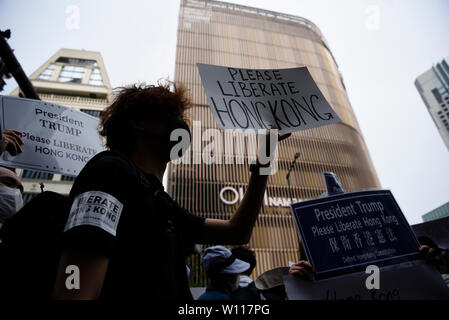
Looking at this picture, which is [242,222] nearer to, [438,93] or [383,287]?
[383,287]

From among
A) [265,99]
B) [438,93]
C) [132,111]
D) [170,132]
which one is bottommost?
[170,132]

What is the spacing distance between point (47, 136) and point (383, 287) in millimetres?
2949

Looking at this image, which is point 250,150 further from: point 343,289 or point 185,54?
point 343,289

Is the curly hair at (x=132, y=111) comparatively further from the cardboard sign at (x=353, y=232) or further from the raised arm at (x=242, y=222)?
the cardboard sign at (x=353, y=232)

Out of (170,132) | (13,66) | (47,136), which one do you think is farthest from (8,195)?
(13,66)

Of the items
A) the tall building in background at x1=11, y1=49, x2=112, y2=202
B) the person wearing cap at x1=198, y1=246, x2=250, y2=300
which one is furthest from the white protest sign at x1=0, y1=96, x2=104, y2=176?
the tall building in background at x1=11, y1=49, x2=112, y2=202

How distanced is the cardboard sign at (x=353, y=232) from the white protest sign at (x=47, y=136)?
2.23 metres

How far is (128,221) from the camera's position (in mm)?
753

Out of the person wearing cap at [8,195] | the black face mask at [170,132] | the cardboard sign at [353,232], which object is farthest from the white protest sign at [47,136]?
the cardboard sign at [353,232]

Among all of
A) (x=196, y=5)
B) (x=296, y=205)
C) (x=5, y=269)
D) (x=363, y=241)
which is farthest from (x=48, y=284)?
(x=196, y=5)

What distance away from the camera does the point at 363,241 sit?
1.41 metres

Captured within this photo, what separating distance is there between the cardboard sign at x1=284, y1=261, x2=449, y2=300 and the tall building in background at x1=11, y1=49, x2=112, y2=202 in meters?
23.5

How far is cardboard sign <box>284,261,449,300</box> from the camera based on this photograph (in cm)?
124

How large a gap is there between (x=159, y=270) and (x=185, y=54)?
2948 cm
